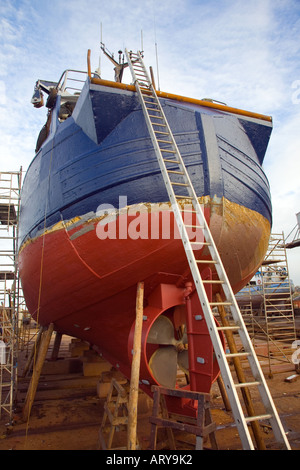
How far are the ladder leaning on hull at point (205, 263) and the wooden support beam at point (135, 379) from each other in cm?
96

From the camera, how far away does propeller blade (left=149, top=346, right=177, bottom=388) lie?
4.32 m

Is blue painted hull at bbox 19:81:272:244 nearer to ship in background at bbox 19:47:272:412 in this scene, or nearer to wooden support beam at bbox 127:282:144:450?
ship in background at bbox 19:47:272:412

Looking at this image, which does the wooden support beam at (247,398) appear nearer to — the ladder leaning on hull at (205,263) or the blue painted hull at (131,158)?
the ladder leaning on hull at (205,263)

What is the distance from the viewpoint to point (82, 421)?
5.08m

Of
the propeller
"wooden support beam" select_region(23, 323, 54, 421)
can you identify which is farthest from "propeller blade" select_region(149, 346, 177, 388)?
"wooden support beam" select_region(23, 323, 54, 421)

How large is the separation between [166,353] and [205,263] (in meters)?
1.61

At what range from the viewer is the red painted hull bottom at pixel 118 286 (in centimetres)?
404

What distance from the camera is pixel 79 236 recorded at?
4.21m

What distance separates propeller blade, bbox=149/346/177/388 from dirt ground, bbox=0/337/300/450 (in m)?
0.71

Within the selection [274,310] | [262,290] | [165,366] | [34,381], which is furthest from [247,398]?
[274,310]

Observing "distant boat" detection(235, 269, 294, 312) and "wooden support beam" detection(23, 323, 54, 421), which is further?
"distant boat" detection(235, 269, 294, 312)

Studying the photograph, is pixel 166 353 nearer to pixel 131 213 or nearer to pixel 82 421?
pixel 82 421

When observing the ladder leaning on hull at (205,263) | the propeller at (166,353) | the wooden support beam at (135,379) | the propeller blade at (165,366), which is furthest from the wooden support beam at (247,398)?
the wooden support beam at (135,379)
